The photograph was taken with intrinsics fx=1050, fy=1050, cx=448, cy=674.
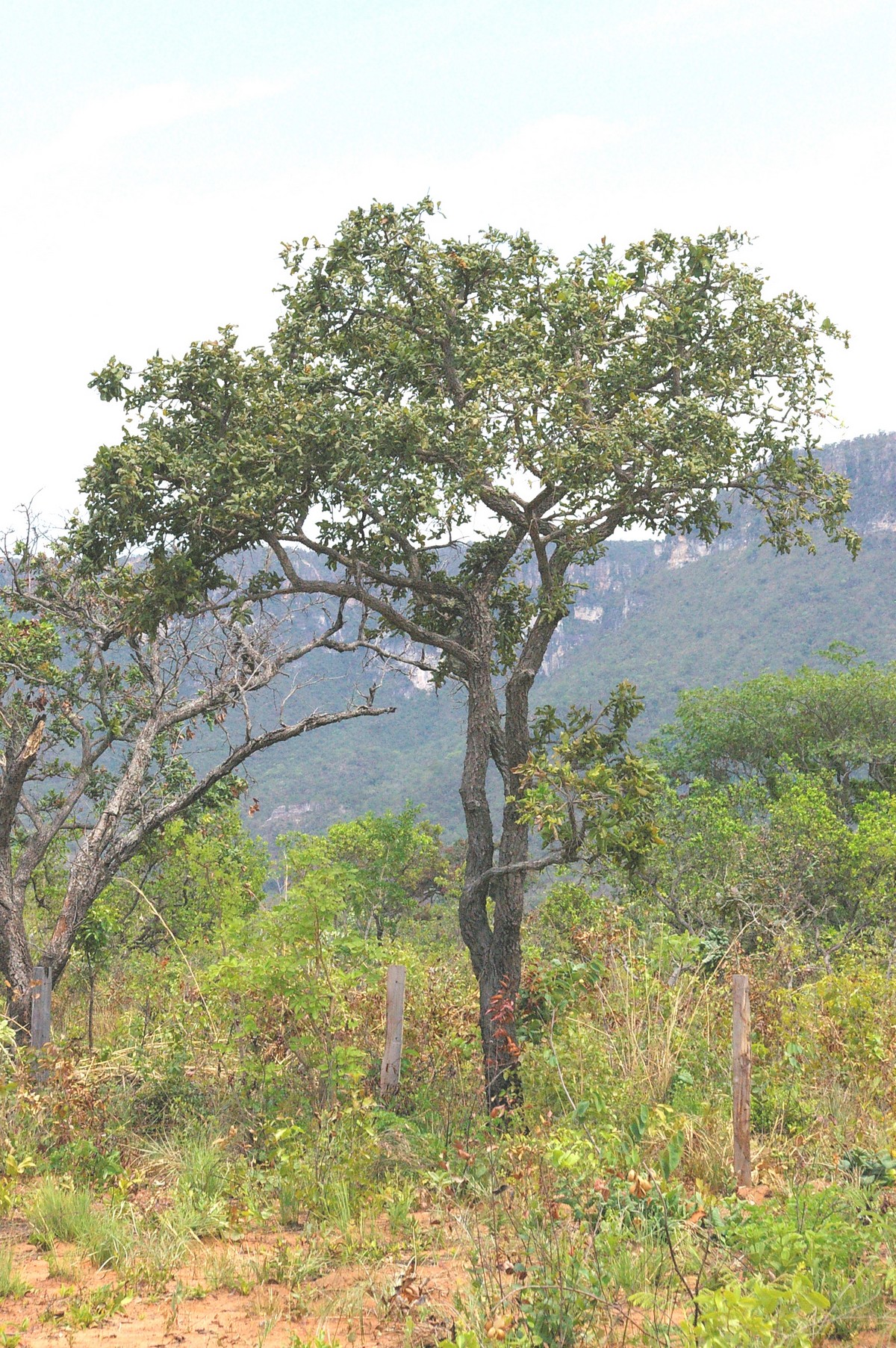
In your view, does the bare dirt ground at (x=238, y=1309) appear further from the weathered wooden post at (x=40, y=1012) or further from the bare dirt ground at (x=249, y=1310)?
the weathered wooden post at (x=40, y=1012)

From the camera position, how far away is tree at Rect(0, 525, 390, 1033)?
1203 centimetres

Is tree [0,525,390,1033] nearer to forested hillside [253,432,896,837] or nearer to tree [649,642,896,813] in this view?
tree [649,642,896,813]

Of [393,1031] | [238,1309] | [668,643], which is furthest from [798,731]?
[668,643]

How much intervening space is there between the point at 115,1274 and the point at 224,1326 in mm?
1039

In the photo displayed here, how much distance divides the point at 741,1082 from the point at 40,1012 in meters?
6.53

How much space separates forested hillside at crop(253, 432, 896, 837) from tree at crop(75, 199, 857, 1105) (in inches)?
2262

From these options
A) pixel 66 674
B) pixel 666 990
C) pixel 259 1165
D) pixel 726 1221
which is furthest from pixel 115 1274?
pixel 66 674

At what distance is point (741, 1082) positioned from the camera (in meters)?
6.52

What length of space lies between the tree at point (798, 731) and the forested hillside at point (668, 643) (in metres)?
34.1

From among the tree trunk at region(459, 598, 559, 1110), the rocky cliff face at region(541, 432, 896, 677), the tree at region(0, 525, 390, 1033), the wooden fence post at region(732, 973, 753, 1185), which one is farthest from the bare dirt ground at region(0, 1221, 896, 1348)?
the rocky cliff face at region(541, 432, 896, 677)

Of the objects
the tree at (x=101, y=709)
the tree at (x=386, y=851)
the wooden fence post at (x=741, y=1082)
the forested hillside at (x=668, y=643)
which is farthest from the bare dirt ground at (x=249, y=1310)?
the forested hillside at (x=668, y=643)

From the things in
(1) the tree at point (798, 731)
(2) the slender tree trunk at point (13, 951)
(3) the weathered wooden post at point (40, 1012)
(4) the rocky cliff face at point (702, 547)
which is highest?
(4) the rocky cliff face at point (702, 547)

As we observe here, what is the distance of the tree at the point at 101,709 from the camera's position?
1203 centimetres

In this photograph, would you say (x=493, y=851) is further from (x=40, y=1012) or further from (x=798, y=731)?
(x=798, y=731)
